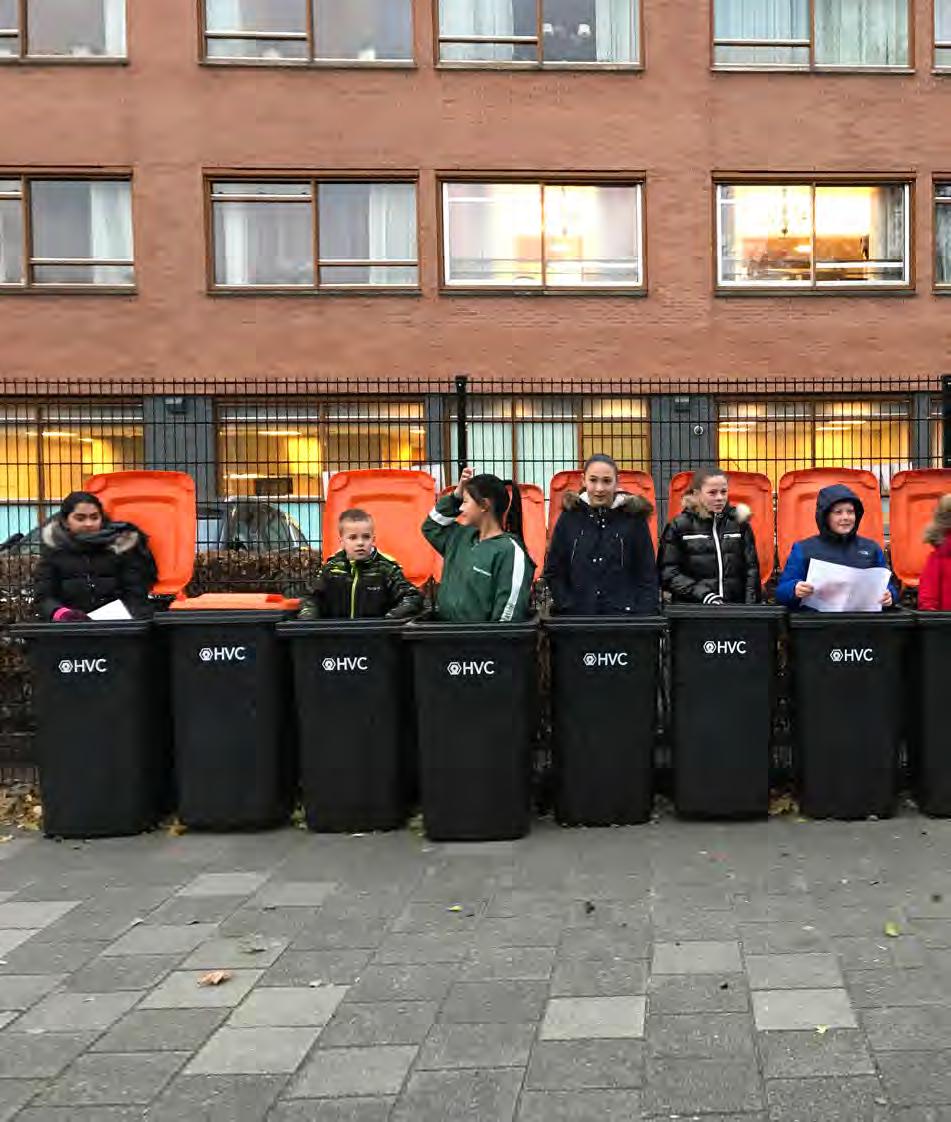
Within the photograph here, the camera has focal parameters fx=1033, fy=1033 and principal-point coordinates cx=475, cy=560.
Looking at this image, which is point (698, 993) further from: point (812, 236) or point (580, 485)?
point (812, 236)

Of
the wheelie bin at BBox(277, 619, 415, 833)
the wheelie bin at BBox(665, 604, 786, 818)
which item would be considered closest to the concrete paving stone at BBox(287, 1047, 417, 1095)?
the wheelie bin at BBox(277, 619, 415, 833)

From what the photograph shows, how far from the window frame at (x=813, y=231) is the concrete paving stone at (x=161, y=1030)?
54.0ft

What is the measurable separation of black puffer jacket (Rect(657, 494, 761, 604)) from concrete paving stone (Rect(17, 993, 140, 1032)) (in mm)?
3906

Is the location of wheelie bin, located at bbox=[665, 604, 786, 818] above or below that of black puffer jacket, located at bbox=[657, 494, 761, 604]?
below

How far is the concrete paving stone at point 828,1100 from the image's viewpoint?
286 centimetres

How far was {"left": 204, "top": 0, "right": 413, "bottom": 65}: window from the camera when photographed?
17.5m

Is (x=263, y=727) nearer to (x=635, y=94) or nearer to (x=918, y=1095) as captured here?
(x=918, y=1095)

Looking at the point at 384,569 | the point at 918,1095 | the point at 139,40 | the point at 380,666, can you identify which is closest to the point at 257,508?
the point at 384,569

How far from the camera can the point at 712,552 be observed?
20.9 ft

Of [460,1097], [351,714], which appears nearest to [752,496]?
[351,714]

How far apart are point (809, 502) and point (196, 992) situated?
240 inches

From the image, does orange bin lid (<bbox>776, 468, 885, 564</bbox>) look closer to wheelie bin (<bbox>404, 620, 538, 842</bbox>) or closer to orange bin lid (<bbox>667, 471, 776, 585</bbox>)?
orange bin lid (<bbox>667, 471, 776, 585</bbox>)

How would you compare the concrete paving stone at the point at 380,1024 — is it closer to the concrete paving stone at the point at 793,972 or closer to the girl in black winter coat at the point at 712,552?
the concrete paving stone at the point at 793,972

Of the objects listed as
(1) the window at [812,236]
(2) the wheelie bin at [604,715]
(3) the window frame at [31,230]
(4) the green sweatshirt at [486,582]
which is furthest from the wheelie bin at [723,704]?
(3) the window frame at [31,230]
